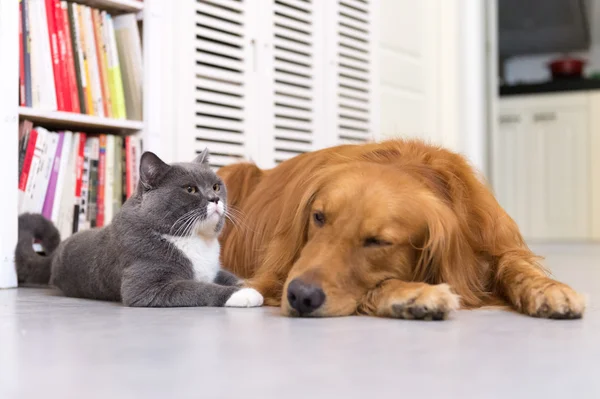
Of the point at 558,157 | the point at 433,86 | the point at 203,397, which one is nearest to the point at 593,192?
the point at 558,157

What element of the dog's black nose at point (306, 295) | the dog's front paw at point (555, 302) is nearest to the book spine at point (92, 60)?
the dog's black nose at point (306, 295)

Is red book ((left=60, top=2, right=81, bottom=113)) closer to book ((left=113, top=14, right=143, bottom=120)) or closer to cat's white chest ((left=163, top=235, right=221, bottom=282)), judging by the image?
book ((left=113, top=14, right=143, bottom=120))

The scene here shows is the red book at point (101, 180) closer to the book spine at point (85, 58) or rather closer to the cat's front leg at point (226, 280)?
the book spine at point (85, 58)

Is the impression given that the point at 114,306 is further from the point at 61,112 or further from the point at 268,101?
the point at 268,101

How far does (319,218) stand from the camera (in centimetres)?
172

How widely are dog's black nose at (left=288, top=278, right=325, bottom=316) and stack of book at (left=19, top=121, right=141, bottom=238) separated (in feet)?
4.17

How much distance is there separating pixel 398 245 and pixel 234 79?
169 cm

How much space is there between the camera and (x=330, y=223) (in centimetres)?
168

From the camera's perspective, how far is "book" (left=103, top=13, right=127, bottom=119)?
2703 mm

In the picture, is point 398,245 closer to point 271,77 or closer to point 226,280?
point 226,280

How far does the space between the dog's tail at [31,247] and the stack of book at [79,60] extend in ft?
1.28

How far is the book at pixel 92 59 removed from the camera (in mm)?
2613

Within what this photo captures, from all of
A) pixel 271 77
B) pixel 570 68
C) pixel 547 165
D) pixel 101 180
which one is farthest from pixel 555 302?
pixel 570 68

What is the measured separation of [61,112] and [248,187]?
680mm
